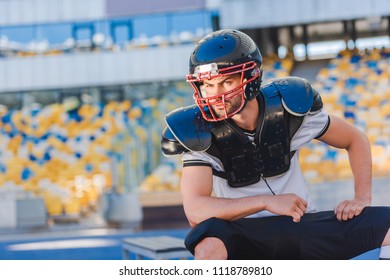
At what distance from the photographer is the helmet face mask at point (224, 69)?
1.73m

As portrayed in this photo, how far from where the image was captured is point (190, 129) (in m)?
1.74

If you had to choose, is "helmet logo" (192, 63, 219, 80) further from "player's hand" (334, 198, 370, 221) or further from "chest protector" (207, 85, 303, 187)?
"player's hand" (334, 198, 370, 221)

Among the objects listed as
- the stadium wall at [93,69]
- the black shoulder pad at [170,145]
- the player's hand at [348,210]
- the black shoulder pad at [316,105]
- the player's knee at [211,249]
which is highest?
the stadium wall at [93,69]

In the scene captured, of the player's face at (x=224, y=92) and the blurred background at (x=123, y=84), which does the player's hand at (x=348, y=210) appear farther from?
the blurred background at (x=123, y=84)

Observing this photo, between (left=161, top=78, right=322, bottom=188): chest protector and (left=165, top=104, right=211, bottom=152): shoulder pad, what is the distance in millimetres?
26

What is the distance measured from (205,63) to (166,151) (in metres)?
0.23

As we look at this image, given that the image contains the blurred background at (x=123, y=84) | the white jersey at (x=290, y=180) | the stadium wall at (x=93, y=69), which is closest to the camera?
the white jersey at (x=290, y=180)

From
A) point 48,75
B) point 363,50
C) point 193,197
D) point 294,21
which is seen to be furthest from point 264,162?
point 48,75

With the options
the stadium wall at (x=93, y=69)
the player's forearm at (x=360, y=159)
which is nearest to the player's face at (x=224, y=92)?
the player's forearm at (x=360, y=159)

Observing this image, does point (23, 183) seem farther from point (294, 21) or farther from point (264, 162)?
point (264, 162)

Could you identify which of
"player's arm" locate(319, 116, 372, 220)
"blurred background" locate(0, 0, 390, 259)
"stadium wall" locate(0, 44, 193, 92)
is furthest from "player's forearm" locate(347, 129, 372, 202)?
"stadium wall" locate(0, 44, 193, 92)

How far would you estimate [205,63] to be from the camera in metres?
1.74

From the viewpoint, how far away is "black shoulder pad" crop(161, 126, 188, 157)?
176cm

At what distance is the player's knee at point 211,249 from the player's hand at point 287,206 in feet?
0.42
